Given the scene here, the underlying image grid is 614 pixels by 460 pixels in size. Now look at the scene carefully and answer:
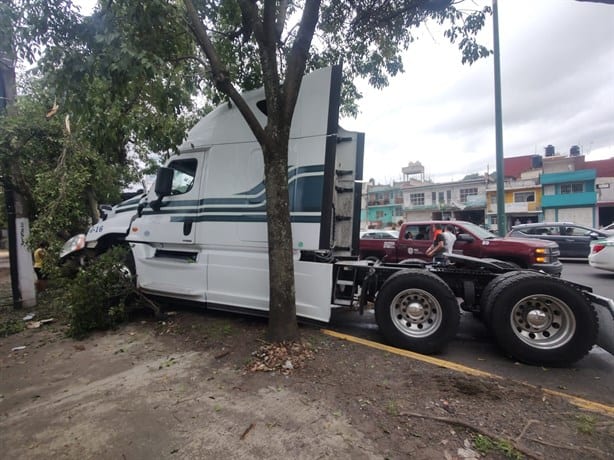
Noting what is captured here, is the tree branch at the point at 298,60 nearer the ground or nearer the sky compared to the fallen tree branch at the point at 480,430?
nearer the sky

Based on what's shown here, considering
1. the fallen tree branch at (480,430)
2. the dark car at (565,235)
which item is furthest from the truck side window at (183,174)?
the dark car at (565,235)

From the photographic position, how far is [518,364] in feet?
12.8

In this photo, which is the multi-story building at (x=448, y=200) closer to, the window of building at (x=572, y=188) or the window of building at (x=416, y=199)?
the window of building at (x=416, y=199)

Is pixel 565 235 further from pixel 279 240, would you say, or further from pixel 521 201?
pixel 521 201

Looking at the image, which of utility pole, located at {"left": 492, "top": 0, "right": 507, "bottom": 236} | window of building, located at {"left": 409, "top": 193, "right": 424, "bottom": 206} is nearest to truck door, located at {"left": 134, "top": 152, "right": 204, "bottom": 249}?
utility pole, located at {"left": 492, "top": 0, "right": 507, "bottom": 236}

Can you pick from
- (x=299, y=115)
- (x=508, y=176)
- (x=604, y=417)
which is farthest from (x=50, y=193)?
(x=508, y=176)

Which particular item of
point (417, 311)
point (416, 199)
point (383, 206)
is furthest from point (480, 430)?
point (383, 206)

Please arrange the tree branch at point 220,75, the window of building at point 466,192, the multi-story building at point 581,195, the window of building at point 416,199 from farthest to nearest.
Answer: the window of building at point 416,199, the window of building at point 466,192, the multi-story building at point 581,195, the tree branch at point 220,75

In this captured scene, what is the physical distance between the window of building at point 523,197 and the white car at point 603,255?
93.4ft

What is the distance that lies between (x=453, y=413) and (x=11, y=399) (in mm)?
4266

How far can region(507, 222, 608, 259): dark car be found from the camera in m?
13.3

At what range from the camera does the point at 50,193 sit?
691 cm

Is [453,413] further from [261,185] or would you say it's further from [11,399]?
[11,399]

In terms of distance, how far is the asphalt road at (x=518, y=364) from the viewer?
337 cm
